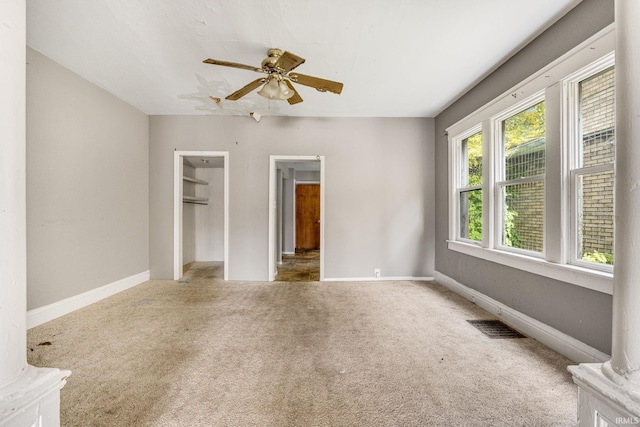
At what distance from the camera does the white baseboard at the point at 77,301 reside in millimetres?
2377

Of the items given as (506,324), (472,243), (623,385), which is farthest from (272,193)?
(623,385)

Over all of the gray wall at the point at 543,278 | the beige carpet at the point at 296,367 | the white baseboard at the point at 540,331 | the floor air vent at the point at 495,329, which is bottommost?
the floor air vent at the point at 495,329

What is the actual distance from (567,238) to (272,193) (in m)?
3.38

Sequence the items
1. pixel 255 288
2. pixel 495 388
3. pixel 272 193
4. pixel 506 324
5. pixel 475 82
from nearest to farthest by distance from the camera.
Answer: pixel 495 388 < pixel 506 324 < pixel 475 82 < pixel 255 288 < pixel 272 193

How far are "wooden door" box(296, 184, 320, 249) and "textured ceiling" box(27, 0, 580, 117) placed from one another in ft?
14.7

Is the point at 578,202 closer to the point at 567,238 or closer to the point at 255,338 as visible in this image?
the point at 567,238

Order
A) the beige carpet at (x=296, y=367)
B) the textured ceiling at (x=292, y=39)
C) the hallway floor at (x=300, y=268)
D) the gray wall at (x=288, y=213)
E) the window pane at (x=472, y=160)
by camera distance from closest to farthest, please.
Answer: the beige carpet at (x=296, y=367), the textured ceiling at (x=292, y=39), the window pane at (x=472, y=160), the hallway floor at (x=300, y=268), the gray wall at (x=288, y=213)

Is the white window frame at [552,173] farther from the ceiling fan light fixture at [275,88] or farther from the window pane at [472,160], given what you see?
the ceiling fan light fixture at [275,88]

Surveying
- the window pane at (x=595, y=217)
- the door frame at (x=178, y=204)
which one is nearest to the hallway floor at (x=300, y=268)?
the door frame at (x=178, y=204)

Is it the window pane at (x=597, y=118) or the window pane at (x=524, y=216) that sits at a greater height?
the window pane at (x=597, y=118)

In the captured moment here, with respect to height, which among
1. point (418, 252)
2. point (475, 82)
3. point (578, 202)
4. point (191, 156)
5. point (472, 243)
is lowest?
point (418, 252)

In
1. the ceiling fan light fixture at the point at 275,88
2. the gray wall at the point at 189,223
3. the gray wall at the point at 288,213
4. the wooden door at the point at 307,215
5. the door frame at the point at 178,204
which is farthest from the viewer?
the wooden door at the point at 307,215

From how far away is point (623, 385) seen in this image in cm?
76

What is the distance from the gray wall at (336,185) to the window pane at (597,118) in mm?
2188
